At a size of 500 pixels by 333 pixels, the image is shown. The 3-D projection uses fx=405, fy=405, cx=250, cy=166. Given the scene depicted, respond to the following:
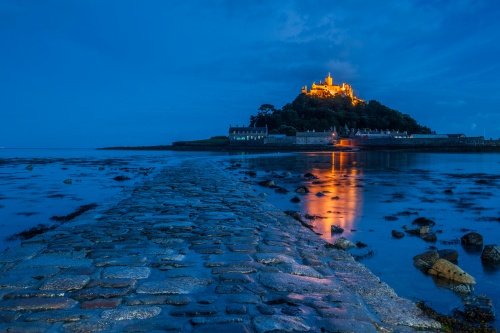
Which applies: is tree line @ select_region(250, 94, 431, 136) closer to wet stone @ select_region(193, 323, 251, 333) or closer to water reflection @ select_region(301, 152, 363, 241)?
water reflection @ select_region(301, 152, 363, 241)

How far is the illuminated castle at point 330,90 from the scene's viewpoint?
542 feet

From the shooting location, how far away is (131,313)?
3867mm

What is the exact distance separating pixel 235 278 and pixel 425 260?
396 centimetres

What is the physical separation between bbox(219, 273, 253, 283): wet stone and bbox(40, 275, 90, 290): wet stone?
5.30ft

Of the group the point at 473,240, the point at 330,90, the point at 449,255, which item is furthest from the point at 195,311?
the point at 330,90

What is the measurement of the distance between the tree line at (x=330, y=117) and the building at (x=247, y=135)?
9.01 metres

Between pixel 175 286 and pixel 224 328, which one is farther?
pixel 175 286

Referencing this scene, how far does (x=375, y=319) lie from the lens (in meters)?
4.08

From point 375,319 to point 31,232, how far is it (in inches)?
328

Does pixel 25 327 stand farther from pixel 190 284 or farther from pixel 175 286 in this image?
pixel 190 284

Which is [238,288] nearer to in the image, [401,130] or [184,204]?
[184,204]

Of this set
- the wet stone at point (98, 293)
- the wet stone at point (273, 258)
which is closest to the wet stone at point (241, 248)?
the wet stone at point (273, 258)

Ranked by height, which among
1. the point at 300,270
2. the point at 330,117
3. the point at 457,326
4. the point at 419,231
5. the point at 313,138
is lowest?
the point at 419,231

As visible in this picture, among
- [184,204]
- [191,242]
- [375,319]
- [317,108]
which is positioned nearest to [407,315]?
[375,319]
